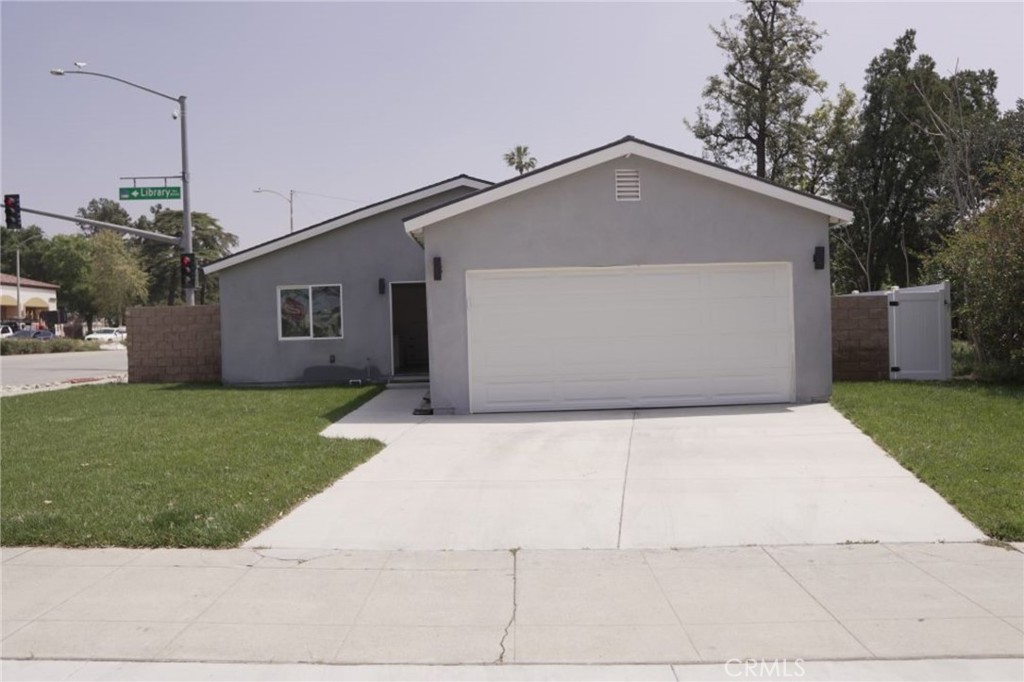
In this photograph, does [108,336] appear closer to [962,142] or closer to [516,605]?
[962,142]

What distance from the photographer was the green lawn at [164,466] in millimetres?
7125

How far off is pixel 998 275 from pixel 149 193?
68.8 feet

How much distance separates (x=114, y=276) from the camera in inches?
2261

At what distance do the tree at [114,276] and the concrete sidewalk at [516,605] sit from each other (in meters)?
55.8

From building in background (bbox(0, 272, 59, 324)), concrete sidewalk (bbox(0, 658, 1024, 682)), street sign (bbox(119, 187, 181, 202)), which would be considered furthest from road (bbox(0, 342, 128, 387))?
building in background (bbox(0, 272, 59, 324))

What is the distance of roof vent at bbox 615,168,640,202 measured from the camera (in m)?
13.1

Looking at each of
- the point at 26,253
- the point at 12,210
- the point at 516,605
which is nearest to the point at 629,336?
the point at 516,605

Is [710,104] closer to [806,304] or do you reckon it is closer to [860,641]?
[806,304]

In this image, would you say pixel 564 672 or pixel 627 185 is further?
pixel 627 185

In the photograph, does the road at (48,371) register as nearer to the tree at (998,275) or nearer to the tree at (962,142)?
the tree at (998,275)

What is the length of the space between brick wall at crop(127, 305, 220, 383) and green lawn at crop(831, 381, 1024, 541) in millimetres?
13987

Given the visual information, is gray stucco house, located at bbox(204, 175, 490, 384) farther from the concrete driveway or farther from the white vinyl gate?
the white vinyl gate
